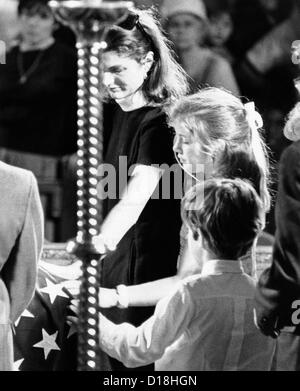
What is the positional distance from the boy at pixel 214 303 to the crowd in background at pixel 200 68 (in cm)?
21

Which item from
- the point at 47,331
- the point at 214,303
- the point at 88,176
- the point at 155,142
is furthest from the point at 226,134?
the point at 88,176

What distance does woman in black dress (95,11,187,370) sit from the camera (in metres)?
4.10

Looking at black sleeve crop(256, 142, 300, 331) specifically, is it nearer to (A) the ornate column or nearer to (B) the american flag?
(B) the american flag

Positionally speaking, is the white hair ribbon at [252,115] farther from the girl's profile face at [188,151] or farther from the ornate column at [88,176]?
the ornate column at [88,176]

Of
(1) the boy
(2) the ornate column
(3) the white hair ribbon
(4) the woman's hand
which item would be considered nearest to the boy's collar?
(1) the boy

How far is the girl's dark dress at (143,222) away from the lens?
4.10 meters

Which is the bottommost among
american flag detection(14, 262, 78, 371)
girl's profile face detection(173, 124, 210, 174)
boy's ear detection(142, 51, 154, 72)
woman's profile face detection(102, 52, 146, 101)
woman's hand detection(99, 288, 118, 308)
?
american flag detection(14, 262, 78, 371)

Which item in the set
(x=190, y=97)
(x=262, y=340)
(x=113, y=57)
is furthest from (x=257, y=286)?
(x=113, y=57)

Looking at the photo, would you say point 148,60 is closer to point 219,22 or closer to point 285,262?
point 219,22

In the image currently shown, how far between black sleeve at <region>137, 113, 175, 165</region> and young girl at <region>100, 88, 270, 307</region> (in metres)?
0.03

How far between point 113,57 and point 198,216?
0.68 meters

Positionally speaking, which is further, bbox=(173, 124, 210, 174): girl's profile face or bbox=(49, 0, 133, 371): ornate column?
bbox=(173, 124, 210, 174): girl's profile face

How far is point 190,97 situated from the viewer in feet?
13.5

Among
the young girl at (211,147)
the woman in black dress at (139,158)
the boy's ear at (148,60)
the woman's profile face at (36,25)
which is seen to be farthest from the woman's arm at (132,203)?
the woman's profile face at (36,25)
